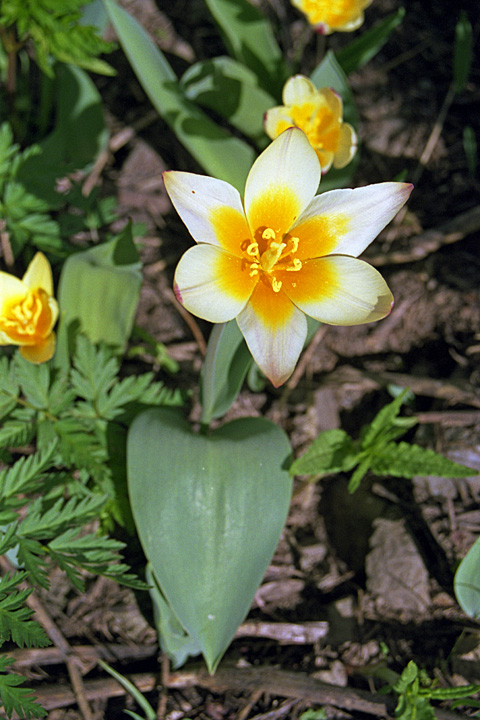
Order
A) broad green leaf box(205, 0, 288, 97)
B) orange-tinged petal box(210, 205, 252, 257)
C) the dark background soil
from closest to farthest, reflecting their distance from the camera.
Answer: orange-tinged petal box(210, 205, 252, 257) < the dark background soil < broad green leaf box(205, 0, 288, 97)

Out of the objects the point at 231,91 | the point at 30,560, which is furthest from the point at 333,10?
the point at 30,560

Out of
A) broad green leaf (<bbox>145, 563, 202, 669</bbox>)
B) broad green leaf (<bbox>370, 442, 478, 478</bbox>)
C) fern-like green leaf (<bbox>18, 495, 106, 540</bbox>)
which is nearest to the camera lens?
fern-like green leaf (<bbox>18, 495, 106, 540</bbox>)

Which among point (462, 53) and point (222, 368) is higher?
point (222, 368)

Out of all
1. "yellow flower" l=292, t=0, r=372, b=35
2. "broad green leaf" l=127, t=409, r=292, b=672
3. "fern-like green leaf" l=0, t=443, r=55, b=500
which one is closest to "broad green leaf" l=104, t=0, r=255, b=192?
"yellow flower" l=292, t=0, r=372, b=35

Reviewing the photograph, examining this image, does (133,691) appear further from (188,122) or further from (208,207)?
(188,122)

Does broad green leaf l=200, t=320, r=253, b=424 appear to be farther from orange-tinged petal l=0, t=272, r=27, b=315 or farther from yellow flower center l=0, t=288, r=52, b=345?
orange-tinged petal l=0, t=272, r=27, b=315

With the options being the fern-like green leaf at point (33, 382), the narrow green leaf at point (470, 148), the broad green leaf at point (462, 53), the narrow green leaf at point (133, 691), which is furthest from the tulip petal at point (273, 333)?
the broad green leaf at point (462, 53)

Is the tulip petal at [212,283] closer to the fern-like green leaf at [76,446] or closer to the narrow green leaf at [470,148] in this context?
the fern-like green leaf at [76,446]
